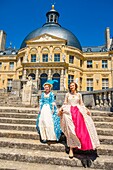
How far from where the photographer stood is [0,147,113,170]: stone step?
10.0ft

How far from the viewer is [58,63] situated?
2600 cm

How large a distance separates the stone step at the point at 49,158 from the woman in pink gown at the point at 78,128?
0.17m

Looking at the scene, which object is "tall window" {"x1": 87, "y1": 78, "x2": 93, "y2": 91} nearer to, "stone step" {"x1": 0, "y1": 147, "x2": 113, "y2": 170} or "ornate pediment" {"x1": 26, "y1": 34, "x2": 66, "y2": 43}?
"ornate pediment" {"x1": 26, "y1": 34, "x2": 66, "y2": 43}

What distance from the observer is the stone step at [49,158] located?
10.0 ft

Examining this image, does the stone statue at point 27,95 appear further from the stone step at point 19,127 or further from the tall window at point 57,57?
the tall window at point 57,57

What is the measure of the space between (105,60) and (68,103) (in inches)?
1115

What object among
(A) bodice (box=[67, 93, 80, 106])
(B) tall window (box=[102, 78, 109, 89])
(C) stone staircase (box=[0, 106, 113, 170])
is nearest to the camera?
(C) stone staircase (box=[0, 106, 113, 170])

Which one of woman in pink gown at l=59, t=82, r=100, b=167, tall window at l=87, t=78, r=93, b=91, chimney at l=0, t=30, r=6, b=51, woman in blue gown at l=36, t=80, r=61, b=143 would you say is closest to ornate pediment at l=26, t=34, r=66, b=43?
tall window at l=87, t=78, r=93, b=91

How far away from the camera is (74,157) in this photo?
10.5ft

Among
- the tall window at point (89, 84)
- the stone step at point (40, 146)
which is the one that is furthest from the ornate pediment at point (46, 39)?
the stone step at point (40, 146)

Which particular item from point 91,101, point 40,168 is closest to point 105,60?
point 91,101

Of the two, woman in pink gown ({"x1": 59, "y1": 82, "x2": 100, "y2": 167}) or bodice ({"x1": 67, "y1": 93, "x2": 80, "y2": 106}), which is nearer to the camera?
woman in pink gown ({"x1": 59, "y1": 82, "x2": 100, "y2": 167})

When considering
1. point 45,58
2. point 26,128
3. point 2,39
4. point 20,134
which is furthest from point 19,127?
point 2,39

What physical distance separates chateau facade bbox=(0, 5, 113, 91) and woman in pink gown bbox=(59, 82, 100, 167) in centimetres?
2185
